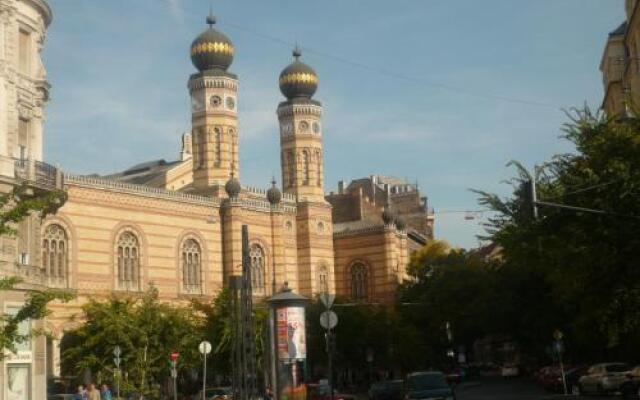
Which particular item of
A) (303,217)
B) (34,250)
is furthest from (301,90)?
(34,250)

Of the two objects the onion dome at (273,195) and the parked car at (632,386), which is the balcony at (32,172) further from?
the onion dome at (273,195)

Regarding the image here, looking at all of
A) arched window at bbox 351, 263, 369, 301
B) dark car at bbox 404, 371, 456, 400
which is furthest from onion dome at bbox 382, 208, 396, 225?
dark car at bbox 404, 371, 456, 400

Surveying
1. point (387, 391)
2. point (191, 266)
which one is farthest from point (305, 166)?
point (387, 391)

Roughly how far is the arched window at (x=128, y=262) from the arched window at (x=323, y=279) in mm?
14318

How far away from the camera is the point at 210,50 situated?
178 feet

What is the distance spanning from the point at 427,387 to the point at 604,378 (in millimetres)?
9437

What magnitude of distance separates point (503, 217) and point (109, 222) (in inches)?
736

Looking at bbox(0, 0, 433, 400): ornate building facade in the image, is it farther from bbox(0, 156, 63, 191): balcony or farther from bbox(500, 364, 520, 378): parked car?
bbox(500, 364, 520, 378): parked car

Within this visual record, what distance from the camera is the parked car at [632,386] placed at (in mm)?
27078

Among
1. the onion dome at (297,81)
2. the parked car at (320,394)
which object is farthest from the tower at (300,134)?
the parked car at (320,394)

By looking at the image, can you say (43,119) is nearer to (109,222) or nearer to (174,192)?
(109,222)

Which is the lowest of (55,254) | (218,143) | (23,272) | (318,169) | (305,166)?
(23,272)

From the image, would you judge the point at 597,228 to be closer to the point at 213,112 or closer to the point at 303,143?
the point at 213,112

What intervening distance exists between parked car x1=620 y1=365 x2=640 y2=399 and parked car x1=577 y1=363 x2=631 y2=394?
1.42 meters
